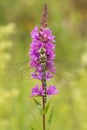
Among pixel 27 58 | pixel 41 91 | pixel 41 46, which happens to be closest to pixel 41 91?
pixel 41 91

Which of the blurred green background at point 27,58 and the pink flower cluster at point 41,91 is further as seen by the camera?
the blurred green background at point 27,58

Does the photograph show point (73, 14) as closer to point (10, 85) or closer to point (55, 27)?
point (55, 27)

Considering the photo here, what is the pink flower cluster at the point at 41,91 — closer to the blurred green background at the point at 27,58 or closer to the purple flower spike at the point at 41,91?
the purple flower spike at the point at 41,91

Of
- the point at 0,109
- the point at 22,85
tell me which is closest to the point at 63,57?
the point at 22,85

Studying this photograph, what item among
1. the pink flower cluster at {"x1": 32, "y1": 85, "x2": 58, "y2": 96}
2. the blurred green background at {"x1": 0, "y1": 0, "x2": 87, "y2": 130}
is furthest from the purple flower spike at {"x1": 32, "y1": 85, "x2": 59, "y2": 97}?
the blurred green background at {"x1": 0, "y1": 0, "x2": 87, "y2": 130}

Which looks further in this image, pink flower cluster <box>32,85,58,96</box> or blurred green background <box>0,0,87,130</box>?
blurred green background <box>0,0,87,130</box>

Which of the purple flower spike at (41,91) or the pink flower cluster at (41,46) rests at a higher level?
the pink flower cluster at (41,46)

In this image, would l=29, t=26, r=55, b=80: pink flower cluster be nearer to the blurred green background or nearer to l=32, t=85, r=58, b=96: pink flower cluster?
l=32, t=85, r=58, b=96: pink flower cluster

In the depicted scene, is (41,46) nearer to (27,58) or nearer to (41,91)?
(41,91)

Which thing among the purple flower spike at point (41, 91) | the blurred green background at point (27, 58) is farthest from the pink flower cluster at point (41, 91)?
the blurred green background at point (27, 58)
